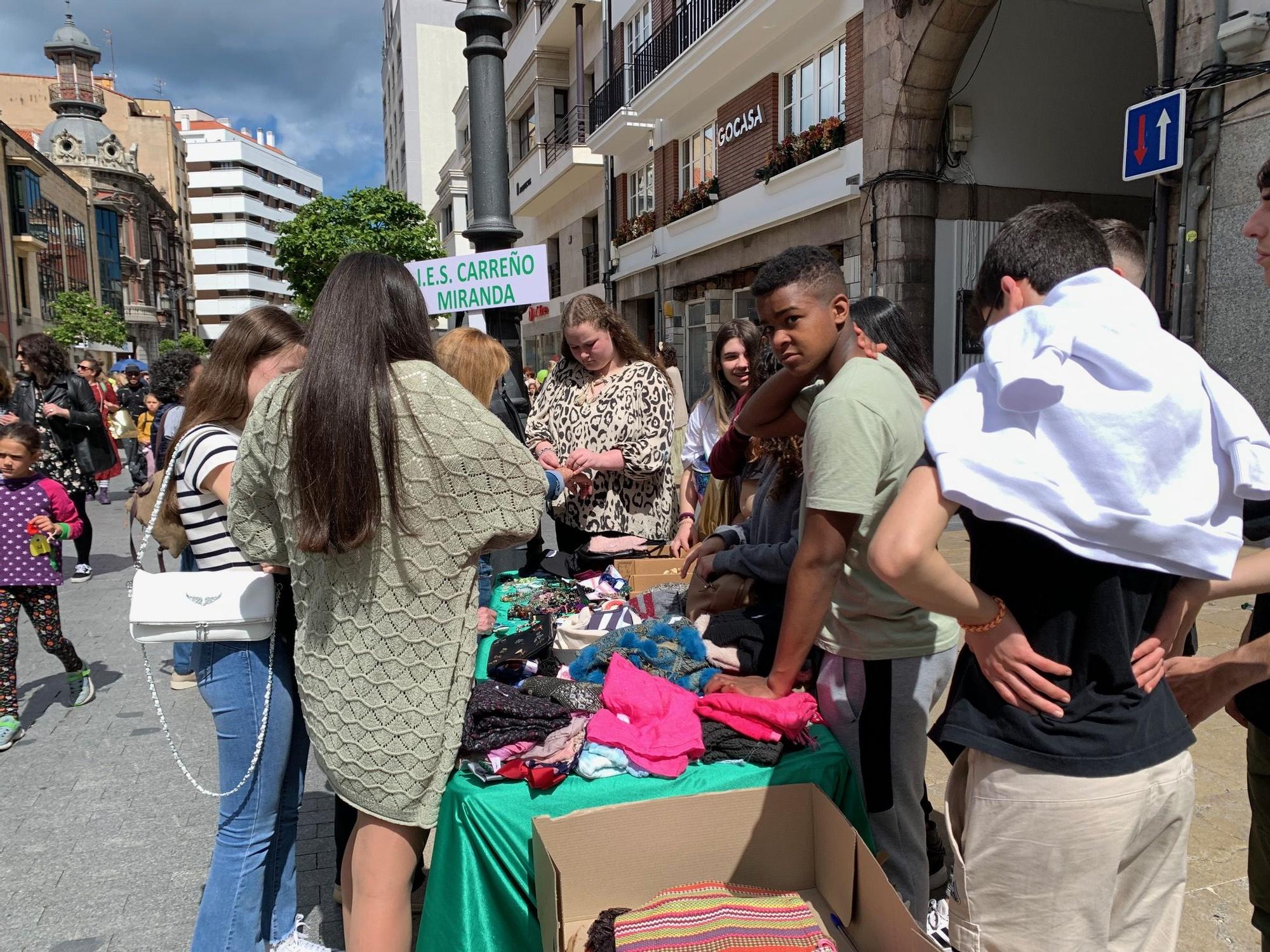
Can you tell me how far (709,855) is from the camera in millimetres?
2008

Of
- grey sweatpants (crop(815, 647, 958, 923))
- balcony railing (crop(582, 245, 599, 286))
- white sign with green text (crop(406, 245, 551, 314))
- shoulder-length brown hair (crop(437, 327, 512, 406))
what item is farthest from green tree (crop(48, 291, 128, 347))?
grey sweatpants (crop(815, 647, 958, 923))

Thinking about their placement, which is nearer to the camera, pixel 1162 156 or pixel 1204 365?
pixel 1204 365

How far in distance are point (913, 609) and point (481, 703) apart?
117cm

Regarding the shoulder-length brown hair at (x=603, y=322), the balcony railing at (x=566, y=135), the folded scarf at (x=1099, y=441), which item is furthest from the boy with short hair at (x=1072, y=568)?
the balcony railing at (x=566, y=135)

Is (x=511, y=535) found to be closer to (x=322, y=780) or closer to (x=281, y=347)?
(x=281, y=347)

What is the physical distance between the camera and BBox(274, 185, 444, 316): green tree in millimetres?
30138

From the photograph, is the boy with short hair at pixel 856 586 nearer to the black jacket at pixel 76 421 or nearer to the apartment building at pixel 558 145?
the black jacket at pixel 76 421

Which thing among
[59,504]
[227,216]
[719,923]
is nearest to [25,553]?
[59,504]

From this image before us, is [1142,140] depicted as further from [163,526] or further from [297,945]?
[297,945]

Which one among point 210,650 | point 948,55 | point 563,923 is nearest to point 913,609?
point 563,923

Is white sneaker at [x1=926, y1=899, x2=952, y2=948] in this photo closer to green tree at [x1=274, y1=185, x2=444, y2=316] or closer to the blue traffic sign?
the blue traffic sign

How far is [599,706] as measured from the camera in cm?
232

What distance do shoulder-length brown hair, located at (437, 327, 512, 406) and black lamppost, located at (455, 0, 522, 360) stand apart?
80cm

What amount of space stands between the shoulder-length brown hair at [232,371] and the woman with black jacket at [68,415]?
5871 millimetres
